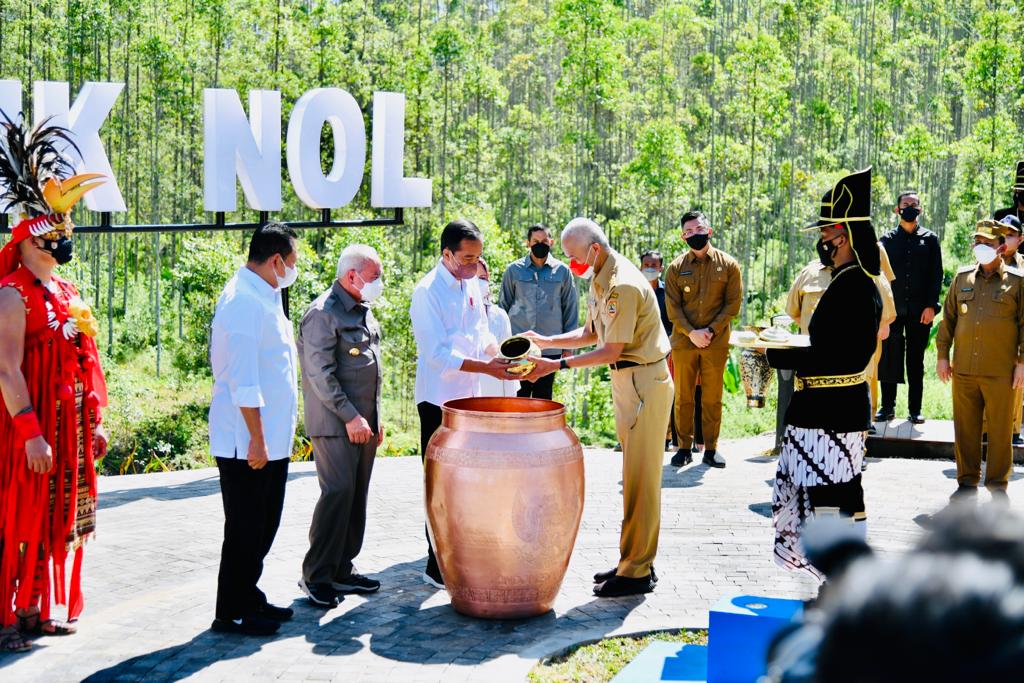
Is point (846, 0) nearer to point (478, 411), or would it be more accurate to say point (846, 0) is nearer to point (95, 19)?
point (95, 19)

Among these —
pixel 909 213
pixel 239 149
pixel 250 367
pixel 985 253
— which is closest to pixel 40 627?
pixel 250 367

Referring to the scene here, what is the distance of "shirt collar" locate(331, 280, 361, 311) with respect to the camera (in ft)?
19.5

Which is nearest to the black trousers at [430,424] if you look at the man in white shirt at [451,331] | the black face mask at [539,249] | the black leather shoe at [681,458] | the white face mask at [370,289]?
the man in white shirt at [451,331]

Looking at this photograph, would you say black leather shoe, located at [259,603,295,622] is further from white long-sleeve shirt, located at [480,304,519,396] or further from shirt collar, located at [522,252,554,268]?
shirt collar, located at [522,252,554,268]

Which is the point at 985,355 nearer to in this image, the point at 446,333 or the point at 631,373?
the point at 631,373

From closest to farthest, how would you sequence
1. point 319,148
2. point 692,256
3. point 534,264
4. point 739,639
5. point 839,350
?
point 739,639 < point 839,350 < point 692,256 < point 534,264 < point 319,148

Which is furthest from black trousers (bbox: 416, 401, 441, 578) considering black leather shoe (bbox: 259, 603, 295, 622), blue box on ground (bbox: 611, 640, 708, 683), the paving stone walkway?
blue box on ground (bbox: 611, 640, 708, 683)

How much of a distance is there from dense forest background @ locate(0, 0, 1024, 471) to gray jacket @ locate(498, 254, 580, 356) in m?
9.01

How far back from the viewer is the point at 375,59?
119ft

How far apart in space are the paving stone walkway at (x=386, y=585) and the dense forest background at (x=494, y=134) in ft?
31.3

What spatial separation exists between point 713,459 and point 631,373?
4081 millimetres

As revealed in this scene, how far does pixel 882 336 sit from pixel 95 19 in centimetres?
2749

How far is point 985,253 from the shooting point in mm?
7766

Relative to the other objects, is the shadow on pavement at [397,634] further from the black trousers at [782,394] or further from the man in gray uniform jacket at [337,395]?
the black trousers at [782,394]
